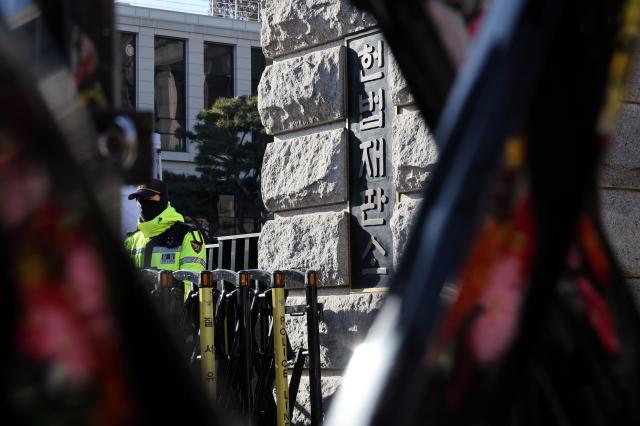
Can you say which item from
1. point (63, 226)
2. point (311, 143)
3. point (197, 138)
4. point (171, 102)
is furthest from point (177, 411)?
point (171, 102)

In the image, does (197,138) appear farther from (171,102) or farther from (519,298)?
(519,298)

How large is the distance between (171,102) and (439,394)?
1462 inches

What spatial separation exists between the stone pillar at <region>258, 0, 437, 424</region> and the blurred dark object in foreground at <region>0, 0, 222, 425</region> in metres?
5.23

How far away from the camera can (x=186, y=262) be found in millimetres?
8344

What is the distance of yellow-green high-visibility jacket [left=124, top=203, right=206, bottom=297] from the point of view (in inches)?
328

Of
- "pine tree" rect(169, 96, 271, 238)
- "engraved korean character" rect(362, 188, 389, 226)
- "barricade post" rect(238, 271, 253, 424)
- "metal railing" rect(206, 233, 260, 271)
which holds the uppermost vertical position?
"pine tree" rect(169, 96, 271, 238)

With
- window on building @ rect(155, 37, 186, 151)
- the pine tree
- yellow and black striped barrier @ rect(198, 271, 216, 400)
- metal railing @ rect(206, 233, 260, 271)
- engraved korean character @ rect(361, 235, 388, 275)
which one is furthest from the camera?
window on building @ rect(155, 37, 186, 151)

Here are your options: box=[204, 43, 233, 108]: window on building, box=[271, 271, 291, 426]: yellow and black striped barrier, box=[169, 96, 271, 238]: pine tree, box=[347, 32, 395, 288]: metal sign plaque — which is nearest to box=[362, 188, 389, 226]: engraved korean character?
box=[347, 32, 395, 288]: metal sign plaque

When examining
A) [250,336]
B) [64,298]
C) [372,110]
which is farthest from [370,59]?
[64,298]

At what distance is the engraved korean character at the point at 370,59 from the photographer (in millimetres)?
6117

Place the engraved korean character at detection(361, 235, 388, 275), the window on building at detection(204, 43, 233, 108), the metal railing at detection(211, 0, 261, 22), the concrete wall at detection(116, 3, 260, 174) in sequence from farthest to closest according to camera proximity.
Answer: the window on building at detection(204, 43, 233, 108) → the metal railing at detection(211, 0, 261, 22) → the concrete wall at detection(116, 3, 260, 174) → the engraved korean character at detection(361, 235, 388, 275)

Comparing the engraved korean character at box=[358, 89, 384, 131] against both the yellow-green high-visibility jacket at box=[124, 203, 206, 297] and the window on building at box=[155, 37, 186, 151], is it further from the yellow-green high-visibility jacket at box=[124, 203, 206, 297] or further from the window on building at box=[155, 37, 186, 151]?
the window on building at box=[155, 37, 186, 151]

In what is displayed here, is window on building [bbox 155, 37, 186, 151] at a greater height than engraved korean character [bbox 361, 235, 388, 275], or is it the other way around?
window on building [bbox 155, 37, 186, 151]

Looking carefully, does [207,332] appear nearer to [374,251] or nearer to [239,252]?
[374,251]
